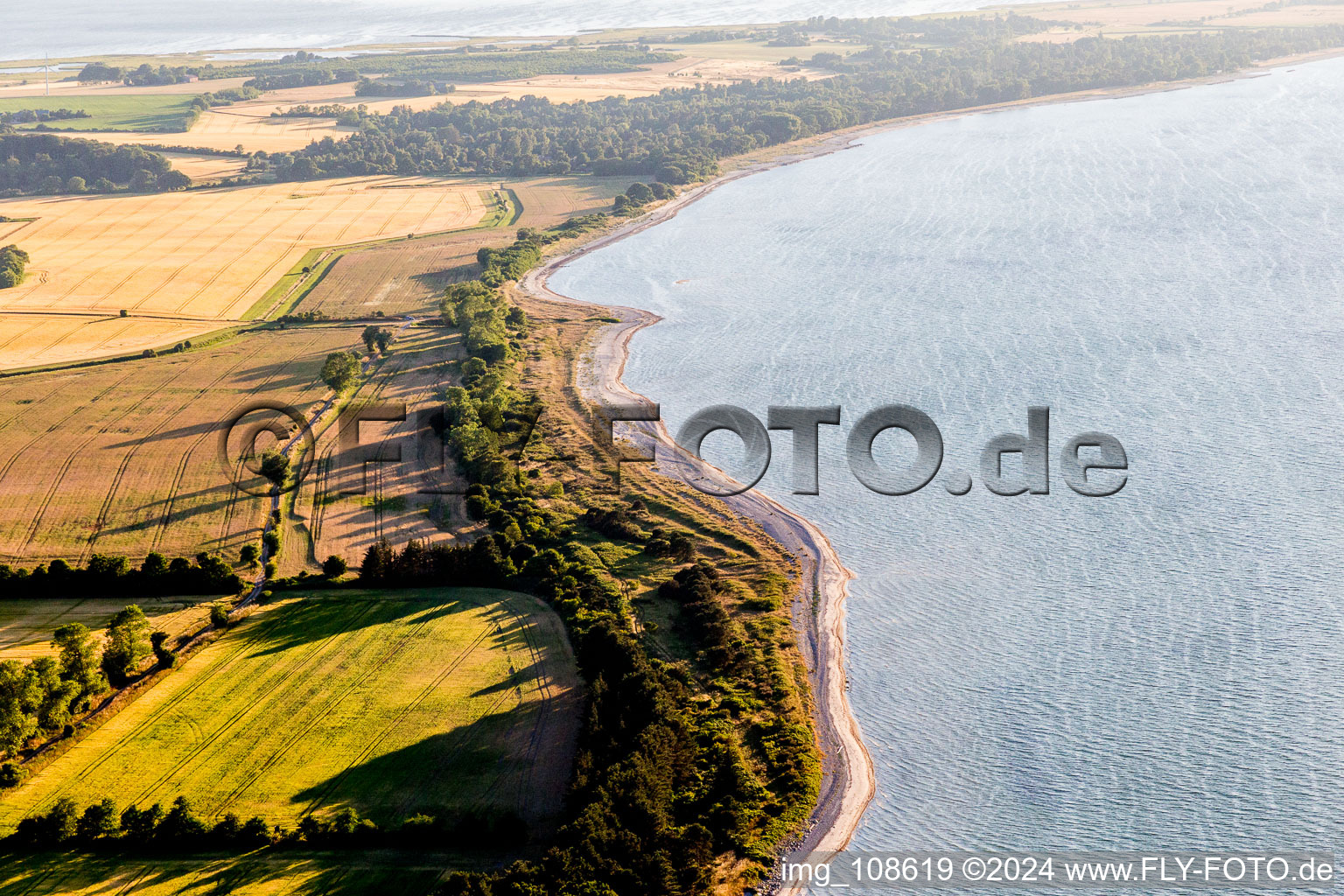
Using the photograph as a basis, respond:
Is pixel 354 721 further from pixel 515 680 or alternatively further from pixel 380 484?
pixel 380 484

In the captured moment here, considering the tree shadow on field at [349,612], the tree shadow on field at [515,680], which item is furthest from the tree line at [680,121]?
the tree shadow on field at [515,680]

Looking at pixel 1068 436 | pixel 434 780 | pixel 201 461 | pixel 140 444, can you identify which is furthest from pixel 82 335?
pixel 1068 436

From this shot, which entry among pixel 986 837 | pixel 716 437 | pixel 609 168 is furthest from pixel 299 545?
pixel 609 168

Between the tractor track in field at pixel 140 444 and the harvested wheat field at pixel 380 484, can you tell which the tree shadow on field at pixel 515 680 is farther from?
the tractor track in field at pixel 140 444

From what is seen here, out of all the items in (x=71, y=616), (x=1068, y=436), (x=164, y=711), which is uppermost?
(x=1068, y=436)

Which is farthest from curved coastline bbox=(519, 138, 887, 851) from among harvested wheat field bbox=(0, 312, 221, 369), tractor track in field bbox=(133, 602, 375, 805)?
harvested wheat field bbox=(0, 312, 221, 369)

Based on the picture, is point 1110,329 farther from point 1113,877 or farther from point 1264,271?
point 1113,877
